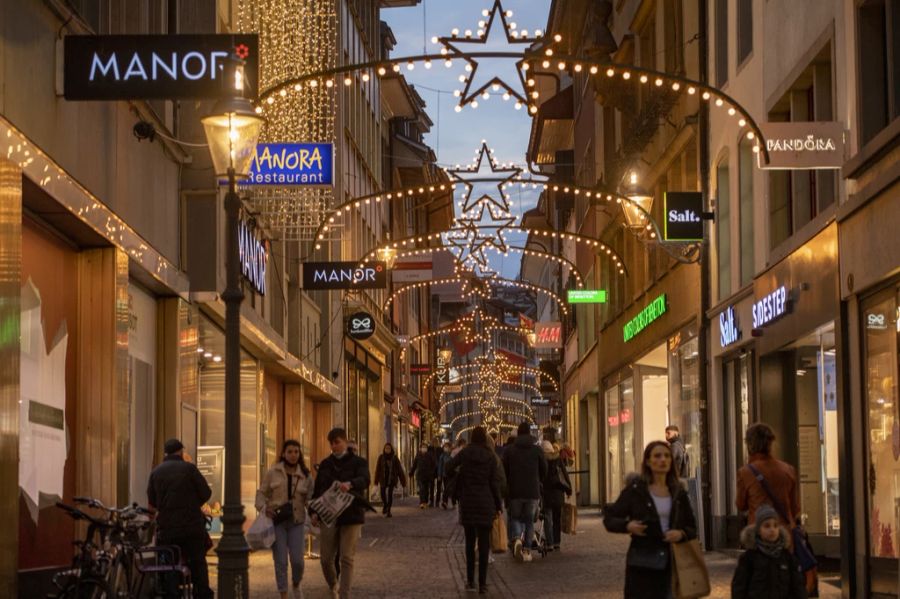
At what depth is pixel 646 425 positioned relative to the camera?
38188mm

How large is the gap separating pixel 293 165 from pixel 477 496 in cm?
712

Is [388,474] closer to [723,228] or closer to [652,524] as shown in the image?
[723,228]

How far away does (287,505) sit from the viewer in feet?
52.1

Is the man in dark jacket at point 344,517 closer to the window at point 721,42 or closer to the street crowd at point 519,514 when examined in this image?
the street crowd at point 519,514

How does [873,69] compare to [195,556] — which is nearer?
[195,556]

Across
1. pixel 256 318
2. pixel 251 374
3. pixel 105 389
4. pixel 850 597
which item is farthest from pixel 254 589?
pixel 251 374

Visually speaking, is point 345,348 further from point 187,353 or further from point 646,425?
point 187,353

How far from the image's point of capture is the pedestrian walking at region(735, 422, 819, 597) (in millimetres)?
13172

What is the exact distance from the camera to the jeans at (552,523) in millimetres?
24625

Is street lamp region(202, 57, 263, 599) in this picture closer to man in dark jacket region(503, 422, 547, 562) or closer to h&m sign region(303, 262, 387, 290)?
man in dark jacket region(503, 422, 547, 562)

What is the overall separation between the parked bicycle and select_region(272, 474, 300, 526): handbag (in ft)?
3.17

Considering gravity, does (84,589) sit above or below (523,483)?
below

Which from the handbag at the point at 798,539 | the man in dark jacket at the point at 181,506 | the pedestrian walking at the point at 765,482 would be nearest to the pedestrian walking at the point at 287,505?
the man in dark jacket at the point at 181,506

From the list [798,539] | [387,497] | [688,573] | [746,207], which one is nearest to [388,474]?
[387,497]
